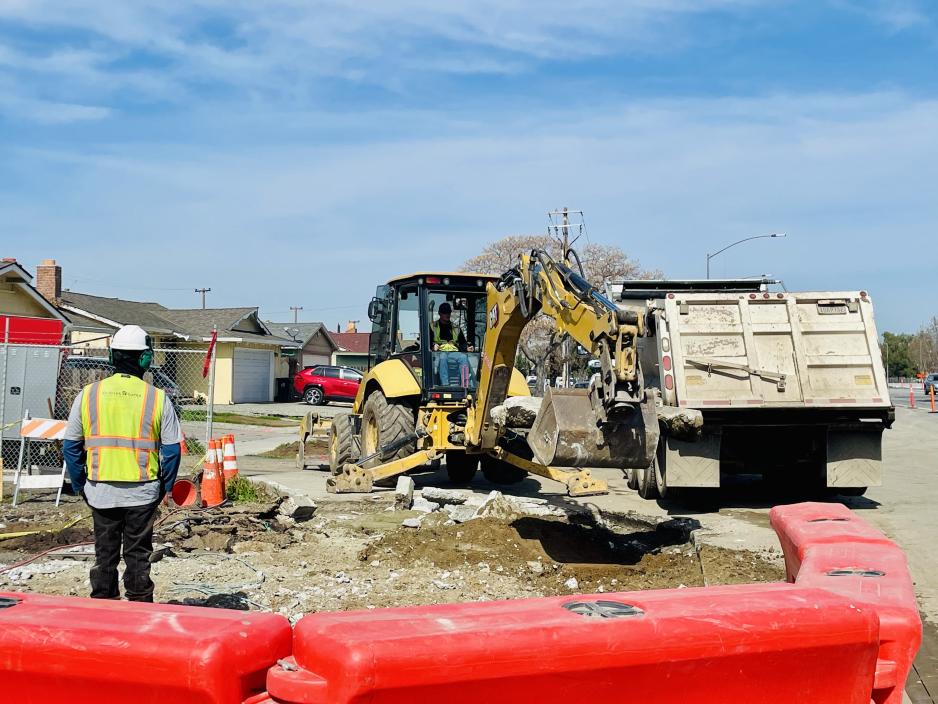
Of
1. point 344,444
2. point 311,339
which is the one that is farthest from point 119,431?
point 311,339

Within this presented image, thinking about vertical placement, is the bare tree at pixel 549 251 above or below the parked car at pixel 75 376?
above

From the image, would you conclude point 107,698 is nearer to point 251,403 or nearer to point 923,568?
point 923,568

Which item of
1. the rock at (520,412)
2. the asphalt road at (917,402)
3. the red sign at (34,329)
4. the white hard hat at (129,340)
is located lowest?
the rock at (520,412)

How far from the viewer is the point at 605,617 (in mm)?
3359

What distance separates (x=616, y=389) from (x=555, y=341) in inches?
1354

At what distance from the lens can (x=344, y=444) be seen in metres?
13.2

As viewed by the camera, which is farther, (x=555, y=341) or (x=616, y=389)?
(x=555, y=341)

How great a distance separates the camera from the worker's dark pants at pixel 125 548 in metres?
5.26

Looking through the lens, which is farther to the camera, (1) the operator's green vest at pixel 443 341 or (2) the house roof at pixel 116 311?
(2) the house roof at pixel 116 311

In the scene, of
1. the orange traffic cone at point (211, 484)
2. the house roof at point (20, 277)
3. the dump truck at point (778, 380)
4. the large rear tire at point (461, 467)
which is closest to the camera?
the orange traffic cone at point (211, 484)

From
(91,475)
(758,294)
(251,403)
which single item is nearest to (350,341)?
(251,403)

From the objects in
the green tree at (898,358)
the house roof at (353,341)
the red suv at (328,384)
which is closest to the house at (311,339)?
the red suv at (328,384)

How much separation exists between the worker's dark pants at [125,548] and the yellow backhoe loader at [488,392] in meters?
3.22

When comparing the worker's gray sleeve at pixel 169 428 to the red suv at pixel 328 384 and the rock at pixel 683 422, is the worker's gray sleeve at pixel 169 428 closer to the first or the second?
the rock at pixel 683 422
